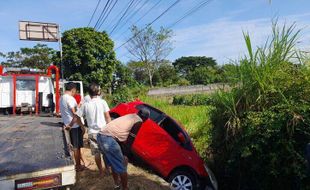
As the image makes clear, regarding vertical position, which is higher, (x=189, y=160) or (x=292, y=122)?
(x=292, y=122)

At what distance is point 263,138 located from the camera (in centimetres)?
566

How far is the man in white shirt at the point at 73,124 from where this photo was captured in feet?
21.6

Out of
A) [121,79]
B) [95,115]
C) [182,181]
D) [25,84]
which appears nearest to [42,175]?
[95,115]

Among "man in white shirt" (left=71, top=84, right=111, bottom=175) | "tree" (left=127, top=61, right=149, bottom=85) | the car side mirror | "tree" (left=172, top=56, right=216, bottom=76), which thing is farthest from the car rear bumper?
"tree" (left=172, top=56, right=216, bottom=76)

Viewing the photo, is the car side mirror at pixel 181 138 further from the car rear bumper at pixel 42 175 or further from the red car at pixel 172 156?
the car rear bumper at pixel 42 175

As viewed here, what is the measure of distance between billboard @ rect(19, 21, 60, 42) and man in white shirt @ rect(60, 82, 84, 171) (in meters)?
15.4

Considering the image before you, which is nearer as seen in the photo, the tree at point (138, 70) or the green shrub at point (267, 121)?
the green shrub at point (267, 121)

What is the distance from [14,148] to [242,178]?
3.94 metres

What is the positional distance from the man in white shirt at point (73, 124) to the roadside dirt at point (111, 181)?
35 centimetres

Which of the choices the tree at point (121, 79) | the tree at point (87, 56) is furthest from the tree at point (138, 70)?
the tree at point (87, 56)

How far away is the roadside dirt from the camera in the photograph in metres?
5.61

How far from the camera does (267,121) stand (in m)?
5.68

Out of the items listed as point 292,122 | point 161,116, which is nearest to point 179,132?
point 161,116

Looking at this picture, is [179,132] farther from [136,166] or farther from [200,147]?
[200,147]
